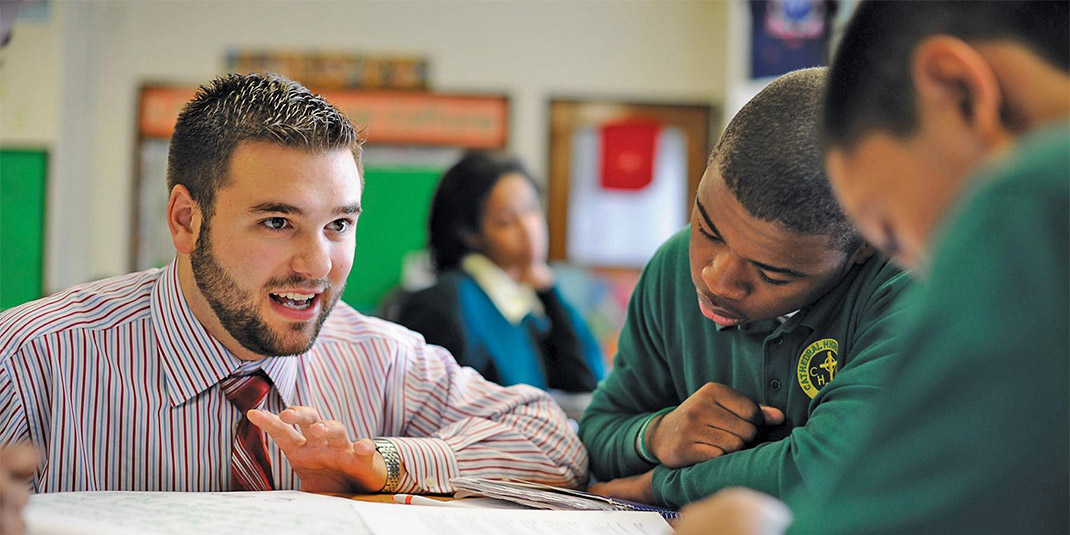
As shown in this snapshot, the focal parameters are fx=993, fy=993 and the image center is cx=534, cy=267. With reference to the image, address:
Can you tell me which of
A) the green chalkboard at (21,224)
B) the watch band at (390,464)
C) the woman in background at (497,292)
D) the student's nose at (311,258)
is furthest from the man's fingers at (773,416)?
the green chalkboard at (21,224)

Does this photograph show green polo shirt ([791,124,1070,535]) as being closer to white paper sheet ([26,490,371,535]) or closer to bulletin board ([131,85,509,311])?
white paper sheet ([26,490,371,535])

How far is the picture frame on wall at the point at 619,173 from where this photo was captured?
18.1ft

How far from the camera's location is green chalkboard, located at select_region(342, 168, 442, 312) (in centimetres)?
534

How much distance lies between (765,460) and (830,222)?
28cm

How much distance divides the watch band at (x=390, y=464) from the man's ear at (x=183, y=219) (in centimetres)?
39

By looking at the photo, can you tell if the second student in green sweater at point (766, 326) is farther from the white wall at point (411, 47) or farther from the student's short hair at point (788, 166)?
the white wall at point (411, 47)

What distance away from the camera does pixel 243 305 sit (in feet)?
4.40

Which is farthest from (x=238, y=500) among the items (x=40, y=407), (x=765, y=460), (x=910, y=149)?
(x=910, y=149)

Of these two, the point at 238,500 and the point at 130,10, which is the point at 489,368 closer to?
the point at 238,500

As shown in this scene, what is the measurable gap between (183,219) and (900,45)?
3.46 feet

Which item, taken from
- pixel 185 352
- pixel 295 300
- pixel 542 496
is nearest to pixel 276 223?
pixel 295 300

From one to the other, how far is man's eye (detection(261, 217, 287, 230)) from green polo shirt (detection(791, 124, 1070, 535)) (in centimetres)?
96

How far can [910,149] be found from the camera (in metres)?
0.63

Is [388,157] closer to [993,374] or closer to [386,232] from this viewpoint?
[386,232]
